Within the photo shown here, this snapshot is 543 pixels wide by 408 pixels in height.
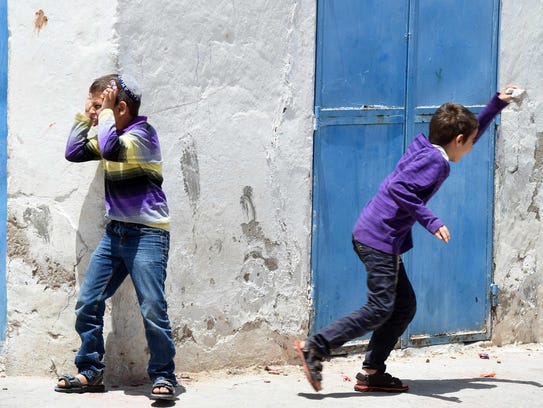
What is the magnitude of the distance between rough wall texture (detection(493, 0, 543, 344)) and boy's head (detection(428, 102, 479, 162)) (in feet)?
5.23

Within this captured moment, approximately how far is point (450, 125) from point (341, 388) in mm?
1501

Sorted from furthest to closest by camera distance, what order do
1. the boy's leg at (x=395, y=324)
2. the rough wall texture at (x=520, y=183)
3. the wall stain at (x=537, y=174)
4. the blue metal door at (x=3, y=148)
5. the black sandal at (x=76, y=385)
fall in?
1. the wall stain at (x=537, y=174)
2. the rough wall texture at (x=520, y=183)
3. the blue metal door at (x=3, y=148)
4. the boy's leg at (x=395, y=324)
5. the black sandal at (x=76, y=385)

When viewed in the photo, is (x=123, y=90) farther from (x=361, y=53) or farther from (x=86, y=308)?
(x=361, y=53)

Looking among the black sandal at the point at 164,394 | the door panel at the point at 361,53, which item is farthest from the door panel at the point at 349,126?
the black sandal at the point at 164,394

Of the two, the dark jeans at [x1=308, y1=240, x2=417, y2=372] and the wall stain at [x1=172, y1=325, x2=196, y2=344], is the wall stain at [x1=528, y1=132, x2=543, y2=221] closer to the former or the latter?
the dark jeans at [x1=308, y1=240, x2=417, y2=372]

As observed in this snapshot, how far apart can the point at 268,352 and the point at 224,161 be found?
1.13m

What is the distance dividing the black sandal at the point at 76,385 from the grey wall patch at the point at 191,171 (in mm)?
1043

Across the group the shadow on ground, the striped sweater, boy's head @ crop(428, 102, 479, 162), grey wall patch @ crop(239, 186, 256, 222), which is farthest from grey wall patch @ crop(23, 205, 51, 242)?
boy's head @ crop(428, 102, 479, 162)

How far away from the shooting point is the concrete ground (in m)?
5.38

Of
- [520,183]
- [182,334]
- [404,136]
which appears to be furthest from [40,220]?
[520,183]

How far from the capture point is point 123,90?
5285mm

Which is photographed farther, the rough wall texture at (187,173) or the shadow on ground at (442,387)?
the shadow on ground at (442,387)

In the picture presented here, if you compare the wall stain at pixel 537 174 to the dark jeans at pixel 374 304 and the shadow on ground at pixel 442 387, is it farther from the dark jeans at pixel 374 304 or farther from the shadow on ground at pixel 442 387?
the dark jeans at pixel 374 304

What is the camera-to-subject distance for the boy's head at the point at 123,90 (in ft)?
17.3
